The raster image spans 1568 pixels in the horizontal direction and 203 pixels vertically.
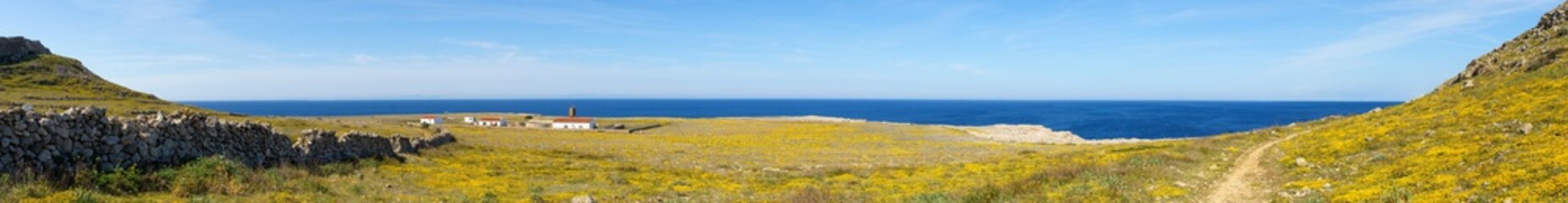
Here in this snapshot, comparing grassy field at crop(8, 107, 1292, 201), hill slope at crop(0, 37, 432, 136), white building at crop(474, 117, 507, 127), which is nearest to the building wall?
white building at crop(474, 117, 507, 127)

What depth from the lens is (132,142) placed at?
17156 mm

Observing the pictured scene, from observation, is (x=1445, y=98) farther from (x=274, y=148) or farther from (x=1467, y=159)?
(x=274, y=148)

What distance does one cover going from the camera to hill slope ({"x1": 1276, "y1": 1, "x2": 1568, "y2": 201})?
1310cm

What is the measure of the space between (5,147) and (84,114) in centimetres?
193

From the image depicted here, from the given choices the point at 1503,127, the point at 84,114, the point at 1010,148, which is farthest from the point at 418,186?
the point at 1010,148

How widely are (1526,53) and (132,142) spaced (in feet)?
198

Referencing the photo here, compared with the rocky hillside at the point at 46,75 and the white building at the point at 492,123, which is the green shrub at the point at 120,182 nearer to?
the rocky hillside at the point at 46,75

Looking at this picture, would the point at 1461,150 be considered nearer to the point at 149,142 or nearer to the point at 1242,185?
the point at 1242,185

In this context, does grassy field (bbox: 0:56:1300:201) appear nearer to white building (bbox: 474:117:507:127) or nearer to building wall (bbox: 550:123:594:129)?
building wall (bbox: 550:123:594:129)

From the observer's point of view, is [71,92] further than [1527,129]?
Yes

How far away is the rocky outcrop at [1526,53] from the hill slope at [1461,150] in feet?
0.64

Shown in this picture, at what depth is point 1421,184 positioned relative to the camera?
1443 centimetres

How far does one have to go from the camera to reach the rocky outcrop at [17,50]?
8162cm

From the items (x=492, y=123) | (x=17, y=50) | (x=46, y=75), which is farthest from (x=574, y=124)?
(x=17, y=50)
